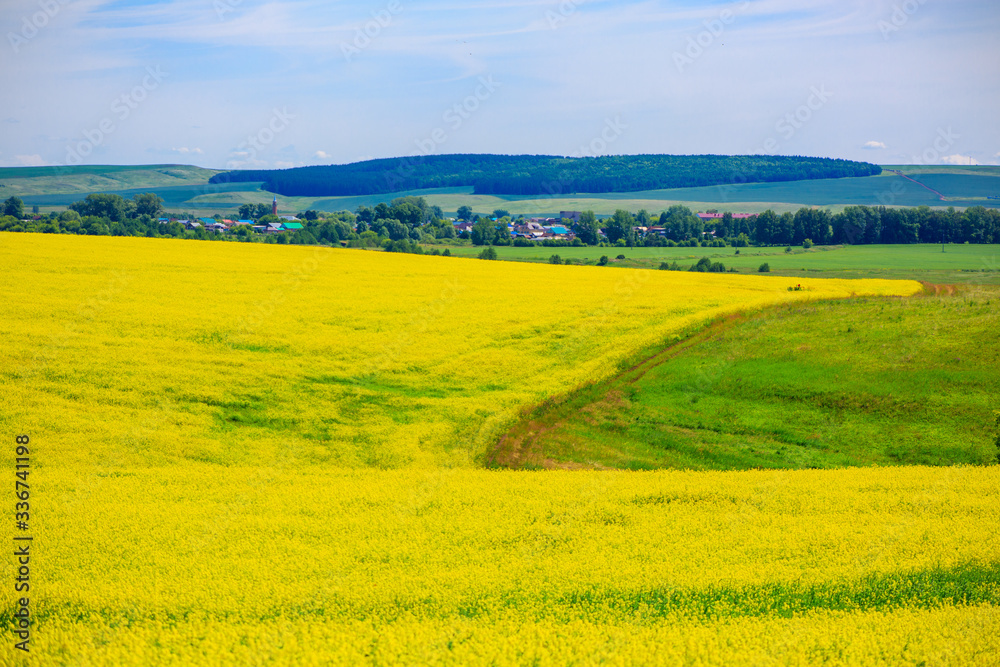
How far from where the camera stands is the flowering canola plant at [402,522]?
11180 millimetres

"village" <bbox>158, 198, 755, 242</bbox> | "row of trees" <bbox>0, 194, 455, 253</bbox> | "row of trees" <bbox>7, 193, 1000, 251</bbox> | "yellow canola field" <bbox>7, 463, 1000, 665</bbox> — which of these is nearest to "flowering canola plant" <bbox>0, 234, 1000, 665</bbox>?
"yellow canola field" <bbox>7, 463, 1000, 665</bbox>

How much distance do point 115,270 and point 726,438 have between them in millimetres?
37431

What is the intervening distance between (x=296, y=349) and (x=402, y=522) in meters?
18.1

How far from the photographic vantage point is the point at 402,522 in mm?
16031

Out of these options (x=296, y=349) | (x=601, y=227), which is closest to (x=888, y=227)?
(x=601, y=227)

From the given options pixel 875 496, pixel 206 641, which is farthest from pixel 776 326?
pixel 206 641

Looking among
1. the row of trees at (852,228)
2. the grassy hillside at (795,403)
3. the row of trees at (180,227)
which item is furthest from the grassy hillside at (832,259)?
the grassy hillside at (795,403)

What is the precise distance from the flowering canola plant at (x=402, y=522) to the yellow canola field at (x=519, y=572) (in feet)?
0.21

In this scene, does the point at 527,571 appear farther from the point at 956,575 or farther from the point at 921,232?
the point at 921,232

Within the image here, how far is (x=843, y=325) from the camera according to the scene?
3650cm

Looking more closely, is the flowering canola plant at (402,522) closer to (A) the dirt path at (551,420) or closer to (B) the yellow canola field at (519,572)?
(B) the yellow canola field at (519,572)

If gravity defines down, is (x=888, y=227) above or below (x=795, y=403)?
above

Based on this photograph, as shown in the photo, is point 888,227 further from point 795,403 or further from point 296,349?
point 296,349

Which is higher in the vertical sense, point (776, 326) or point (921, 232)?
point (921, 232)
